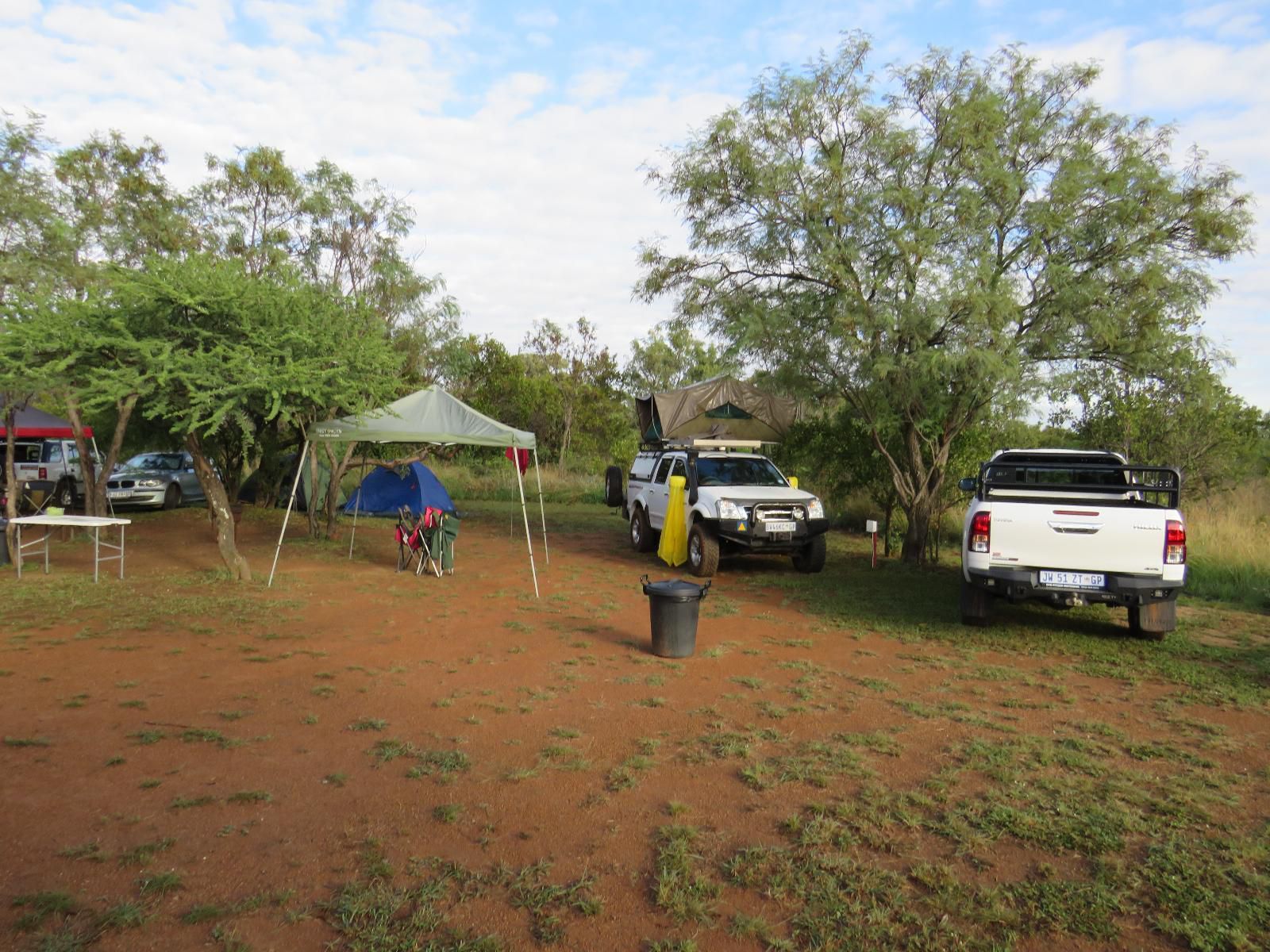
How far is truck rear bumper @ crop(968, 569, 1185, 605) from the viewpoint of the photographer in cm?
736

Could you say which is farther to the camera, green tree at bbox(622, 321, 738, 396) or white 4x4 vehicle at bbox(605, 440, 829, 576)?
green tree at bbox(622, 321, 738, 396)

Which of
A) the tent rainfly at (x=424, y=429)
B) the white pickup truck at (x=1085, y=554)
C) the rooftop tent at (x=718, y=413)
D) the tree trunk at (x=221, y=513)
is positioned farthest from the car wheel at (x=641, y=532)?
the white pickup truck at (x=1085, y=554)

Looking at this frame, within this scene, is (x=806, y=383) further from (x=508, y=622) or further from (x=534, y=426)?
(x=534, y=426)

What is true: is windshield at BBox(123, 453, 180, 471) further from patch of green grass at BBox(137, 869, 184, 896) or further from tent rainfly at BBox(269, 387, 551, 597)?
patch of green grass at BBox(137, 869, 184, 896)

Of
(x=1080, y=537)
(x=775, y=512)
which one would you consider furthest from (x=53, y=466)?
(x=1080, y=537)

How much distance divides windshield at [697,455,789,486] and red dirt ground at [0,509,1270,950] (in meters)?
2.69

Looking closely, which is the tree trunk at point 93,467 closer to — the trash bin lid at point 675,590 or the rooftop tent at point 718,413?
the rooftop tent at point 718,413

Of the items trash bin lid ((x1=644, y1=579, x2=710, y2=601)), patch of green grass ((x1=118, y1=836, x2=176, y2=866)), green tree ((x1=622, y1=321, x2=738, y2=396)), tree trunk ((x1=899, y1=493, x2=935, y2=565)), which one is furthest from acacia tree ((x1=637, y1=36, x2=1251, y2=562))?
green tree ((x1=622, y1=321, x2=738, y2=396))

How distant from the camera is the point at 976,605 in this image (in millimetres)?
8477

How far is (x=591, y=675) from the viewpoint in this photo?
265 inches

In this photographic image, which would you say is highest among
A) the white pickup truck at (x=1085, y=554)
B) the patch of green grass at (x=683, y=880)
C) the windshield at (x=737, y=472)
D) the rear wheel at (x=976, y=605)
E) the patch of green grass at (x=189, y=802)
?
the windshield at (x=737, y=472)

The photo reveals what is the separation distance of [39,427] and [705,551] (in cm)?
1437

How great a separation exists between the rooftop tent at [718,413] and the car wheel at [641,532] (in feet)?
12.8

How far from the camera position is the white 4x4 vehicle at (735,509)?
37.4ft
